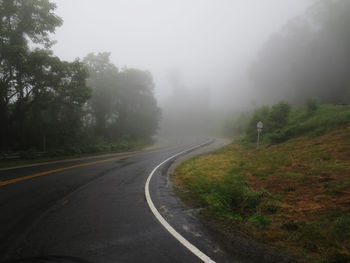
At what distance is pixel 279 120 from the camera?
21781 millimetres

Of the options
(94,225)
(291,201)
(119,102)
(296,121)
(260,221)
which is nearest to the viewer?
(94,225)

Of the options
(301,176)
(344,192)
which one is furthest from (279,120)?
(344,192)

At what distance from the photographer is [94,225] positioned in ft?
13.5

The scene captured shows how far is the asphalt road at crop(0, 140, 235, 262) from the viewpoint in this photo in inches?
122

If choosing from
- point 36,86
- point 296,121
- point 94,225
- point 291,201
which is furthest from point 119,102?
point 291,201

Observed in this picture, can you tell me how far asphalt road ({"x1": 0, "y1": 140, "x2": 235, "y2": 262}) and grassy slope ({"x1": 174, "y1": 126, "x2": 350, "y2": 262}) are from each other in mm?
1057

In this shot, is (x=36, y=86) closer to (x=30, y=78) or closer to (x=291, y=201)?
(x=30, y=78)

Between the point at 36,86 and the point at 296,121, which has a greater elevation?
the point at 36,86

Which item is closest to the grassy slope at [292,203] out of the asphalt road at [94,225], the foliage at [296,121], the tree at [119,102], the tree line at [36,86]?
the asphalt road at [94,225]

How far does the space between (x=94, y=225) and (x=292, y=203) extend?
17.6 feet

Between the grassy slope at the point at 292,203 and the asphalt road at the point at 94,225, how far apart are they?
3.47ft

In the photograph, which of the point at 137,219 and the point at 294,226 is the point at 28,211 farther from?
the point at 294,226

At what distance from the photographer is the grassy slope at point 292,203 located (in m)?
3.34

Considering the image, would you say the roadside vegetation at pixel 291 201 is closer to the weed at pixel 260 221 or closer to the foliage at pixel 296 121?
the weed at pixel 260 221
